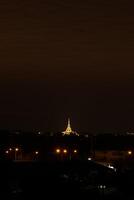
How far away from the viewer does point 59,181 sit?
19.1 metres

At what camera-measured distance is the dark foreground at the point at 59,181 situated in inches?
723

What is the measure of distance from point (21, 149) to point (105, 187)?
168 ft

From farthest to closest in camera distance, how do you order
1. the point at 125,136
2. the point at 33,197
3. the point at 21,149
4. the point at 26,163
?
the point at 125,136 → the point at 21,149 → the point at 26,163 → the point at 33,197

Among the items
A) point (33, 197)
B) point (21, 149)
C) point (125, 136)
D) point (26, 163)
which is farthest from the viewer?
point (125, 136)

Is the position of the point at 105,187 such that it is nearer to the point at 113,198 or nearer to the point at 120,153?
the point at 113,198

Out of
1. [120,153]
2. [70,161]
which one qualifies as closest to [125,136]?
[120,153]

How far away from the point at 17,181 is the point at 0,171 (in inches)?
21.9

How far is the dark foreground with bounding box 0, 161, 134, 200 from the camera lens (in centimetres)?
1838

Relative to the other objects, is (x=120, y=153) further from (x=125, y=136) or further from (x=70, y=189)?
(x=70, y=189)

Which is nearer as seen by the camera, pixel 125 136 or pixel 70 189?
pixel 70 189

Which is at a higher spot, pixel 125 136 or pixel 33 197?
pixel 125 136

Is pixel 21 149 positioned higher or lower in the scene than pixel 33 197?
higher

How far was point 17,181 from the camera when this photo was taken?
18578 mm

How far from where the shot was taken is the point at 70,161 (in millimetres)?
20031
